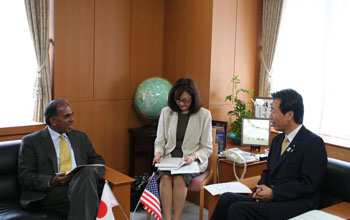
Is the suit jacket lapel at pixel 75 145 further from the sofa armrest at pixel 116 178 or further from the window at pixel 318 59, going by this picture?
the window at pixel 318 59

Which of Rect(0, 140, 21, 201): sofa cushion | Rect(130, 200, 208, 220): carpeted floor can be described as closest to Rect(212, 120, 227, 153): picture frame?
Rect(130, 200, 208, 220): carpeted floor

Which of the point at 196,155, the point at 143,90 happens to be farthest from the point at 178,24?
the point at 196,155

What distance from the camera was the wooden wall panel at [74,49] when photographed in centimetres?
400

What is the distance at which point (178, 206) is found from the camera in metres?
3.20

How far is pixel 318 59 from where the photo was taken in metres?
4.26

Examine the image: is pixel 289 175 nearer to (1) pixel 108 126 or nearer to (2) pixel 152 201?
(2) pixel 152 201

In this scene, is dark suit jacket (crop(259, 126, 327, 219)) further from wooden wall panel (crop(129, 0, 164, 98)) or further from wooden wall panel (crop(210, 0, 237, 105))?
wooden wall panel (crop(129, 0, 164, 98))

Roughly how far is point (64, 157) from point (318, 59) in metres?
3.09

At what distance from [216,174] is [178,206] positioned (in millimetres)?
613

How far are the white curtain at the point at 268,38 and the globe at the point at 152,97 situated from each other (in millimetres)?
1306

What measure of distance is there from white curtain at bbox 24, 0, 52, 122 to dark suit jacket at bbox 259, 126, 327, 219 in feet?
8.77

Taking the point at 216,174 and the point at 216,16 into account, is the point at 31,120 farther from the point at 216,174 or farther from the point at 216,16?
the point at 216,16

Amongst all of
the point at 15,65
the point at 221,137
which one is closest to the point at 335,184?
the point at 221,137

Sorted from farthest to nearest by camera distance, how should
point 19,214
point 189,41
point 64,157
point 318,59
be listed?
point 189,41, point 318,59, point 64,157, point 19,214
